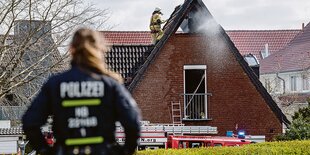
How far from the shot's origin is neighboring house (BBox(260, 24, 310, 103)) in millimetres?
70094

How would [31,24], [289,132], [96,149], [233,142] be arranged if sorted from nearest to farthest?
[96,149], [233,142], [289,132], [31,24]

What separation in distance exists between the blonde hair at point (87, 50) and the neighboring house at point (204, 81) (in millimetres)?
22635

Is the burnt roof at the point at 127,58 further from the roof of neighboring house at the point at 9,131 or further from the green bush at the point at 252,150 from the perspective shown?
the green bush at the point at 252,150

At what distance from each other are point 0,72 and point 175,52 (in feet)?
19.7

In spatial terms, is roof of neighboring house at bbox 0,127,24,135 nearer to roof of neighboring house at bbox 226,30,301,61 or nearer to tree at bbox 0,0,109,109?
tree at bbox 0,0,109,109

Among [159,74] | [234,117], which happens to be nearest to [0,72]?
[159,74]

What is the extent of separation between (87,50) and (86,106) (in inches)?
17.3

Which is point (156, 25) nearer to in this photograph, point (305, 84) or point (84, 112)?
point (84, 112)

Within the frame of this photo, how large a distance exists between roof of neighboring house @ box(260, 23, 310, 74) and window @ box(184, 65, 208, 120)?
39573mm

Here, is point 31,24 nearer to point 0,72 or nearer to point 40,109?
point 0,72

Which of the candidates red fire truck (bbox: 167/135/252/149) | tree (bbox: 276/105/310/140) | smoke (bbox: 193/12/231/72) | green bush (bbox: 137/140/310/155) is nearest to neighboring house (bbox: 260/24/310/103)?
smoke (bbox: 193/12/231/72)

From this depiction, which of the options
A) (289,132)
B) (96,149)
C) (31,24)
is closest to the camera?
(96,149)

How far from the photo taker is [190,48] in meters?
30.1

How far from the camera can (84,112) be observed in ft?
22.2
